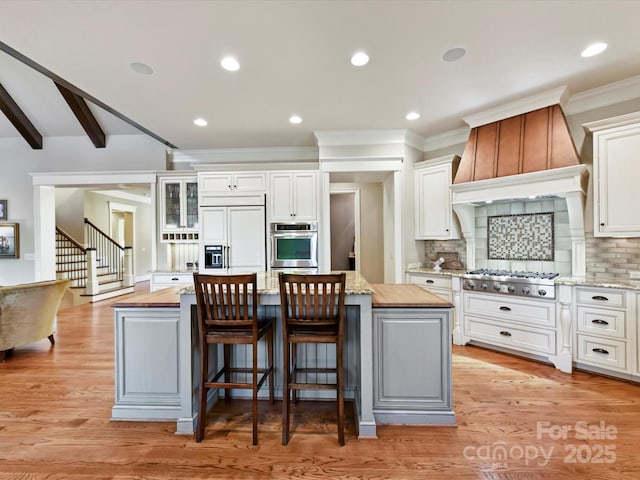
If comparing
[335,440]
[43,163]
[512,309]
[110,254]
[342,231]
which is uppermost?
[43,163]

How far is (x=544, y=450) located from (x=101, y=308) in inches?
277

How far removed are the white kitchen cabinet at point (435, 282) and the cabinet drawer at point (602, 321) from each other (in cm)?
125

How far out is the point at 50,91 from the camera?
451 cm

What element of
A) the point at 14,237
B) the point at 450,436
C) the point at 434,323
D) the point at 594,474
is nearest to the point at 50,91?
the point at 14,237

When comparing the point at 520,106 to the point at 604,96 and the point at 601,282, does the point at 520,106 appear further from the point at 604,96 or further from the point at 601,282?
the point at 601,282

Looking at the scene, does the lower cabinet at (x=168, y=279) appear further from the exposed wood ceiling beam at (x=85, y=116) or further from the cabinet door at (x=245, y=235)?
the exposed wood ceiling beam at (x=85, y=116)

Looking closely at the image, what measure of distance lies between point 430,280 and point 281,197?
2427 millimetres

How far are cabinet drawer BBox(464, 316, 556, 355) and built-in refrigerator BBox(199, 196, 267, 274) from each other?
2905 millimetres

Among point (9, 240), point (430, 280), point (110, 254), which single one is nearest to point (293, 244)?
point (430, 280)

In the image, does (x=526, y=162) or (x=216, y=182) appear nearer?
(x=526, y=162)

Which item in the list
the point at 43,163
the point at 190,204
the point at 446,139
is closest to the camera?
the point at 446,139

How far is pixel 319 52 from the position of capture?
2.45 m

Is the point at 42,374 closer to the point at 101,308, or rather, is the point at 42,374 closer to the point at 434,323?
the point at 101,308

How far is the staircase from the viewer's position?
645cm
